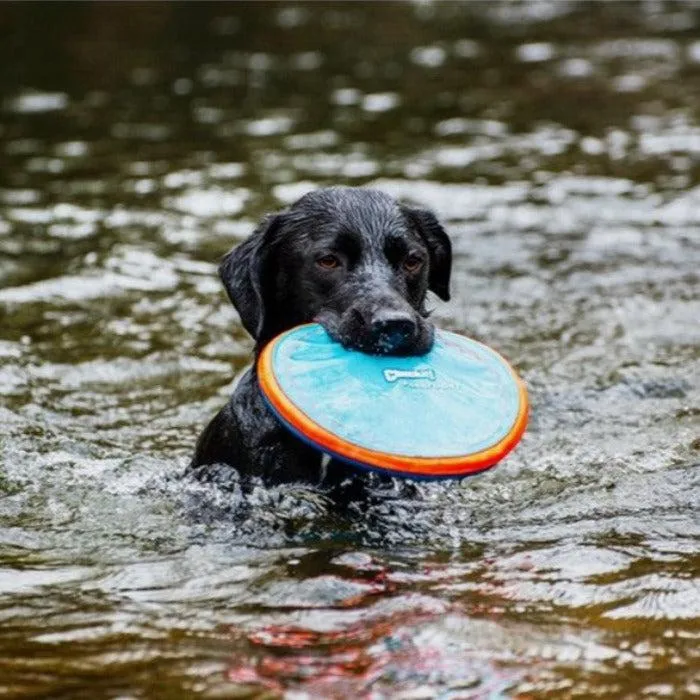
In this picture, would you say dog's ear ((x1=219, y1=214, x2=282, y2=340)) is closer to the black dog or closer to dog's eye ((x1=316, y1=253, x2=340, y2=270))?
the black dog

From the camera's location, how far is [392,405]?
6105 millimetres

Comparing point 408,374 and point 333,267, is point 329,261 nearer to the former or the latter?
point 333,267

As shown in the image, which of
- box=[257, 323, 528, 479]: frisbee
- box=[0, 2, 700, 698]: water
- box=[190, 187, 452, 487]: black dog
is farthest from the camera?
box=[190, 187, 452, 487]: black dog

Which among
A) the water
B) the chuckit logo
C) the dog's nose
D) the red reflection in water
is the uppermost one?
the dog's nose

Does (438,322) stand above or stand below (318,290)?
below

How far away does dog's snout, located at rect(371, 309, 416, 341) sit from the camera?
19.9ft

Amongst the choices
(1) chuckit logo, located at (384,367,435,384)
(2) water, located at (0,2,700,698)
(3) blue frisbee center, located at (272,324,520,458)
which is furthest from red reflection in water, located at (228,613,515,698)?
(1) chuckit logo, located at (384,367,435,384)

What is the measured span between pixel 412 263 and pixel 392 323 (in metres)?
0.71

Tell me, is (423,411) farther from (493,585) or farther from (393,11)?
(393,11)

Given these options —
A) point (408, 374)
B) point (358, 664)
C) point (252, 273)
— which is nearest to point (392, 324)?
point (408, 374)

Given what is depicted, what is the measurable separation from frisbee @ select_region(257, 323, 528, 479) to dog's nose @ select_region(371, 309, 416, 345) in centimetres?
18

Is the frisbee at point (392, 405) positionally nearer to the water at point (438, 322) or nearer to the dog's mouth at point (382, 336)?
the dog's mouth at point (382, 336)

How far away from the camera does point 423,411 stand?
6.16 metres

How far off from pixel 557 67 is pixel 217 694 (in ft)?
53.8
